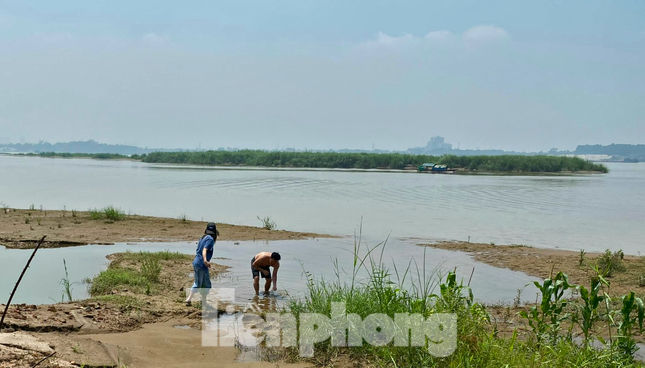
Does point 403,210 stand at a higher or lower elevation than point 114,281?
lower

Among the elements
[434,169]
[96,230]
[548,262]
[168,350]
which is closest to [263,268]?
[168,350]

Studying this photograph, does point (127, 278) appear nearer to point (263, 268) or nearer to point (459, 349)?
point (263, 268)

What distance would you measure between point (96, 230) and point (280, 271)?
8.55m

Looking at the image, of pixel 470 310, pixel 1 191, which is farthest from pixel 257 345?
pixel 1 191

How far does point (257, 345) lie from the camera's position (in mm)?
6457

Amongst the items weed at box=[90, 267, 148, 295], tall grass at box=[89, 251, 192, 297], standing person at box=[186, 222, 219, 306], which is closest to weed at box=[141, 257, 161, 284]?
tall grass at box=[89, 251, 192, 297]

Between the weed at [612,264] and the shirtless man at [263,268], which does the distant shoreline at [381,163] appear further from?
the shirtless man at [263,268]

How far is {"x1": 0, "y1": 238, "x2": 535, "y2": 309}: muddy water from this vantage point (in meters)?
10.1

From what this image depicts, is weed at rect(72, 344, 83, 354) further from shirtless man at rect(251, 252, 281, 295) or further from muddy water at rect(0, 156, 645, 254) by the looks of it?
muddy water at rect(0, 156, 645, 254)

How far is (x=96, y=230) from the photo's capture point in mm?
17844

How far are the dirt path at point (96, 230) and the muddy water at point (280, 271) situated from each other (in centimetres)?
95

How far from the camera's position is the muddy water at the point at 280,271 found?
1011cm

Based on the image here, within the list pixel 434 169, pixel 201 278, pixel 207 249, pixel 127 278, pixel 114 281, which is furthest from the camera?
pixel 434 169

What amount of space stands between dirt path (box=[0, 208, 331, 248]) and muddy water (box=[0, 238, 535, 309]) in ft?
3.10
